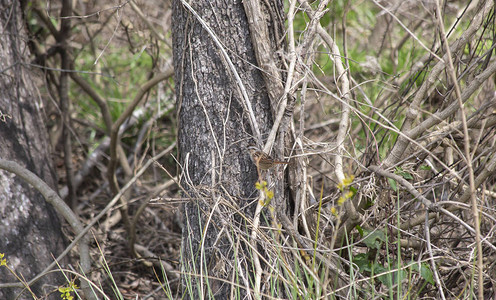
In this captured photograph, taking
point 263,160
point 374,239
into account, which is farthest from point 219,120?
point 374,239

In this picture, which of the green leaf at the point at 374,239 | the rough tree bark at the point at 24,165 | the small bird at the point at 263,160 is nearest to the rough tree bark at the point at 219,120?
the small bird at the point at 263,160

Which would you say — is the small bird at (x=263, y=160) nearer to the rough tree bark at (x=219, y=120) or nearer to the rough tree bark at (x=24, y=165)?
the rough tree bark at (x=219, y=120)

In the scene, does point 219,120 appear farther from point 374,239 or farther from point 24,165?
point 24,165

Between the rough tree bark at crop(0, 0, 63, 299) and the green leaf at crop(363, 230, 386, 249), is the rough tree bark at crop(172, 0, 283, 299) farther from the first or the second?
the rough tree bark at crop(0, 0, 63, 299)

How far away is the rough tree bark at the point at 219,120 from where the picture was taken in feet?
7.07

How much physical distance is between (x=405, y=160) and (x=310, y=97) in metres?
2.45

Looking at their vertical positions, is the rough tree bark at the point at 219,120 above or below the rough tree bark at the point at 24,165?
above

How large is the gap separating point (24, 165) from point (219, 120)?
1.32 metres

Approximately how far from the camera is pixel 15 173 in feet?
8.15

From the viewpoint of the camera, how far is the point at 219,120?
7.23 feet

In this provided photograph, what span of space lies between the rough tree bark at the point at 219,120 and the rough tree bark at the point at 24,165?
95 cm

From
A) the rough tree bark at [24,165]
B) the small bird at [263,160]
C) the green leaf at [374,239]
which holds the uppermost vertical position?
the small bird at [263,160]

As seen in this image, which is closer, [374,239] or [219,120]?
[374,239]

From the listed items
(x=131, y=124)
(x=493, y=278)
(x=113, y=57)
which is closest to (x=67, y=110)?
(x=131, y=124)
